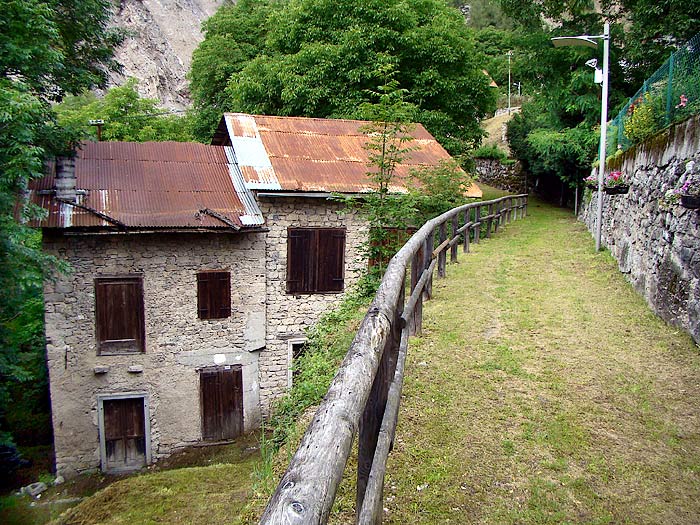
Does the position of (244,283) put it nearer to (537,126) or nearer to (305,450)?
(305,450)

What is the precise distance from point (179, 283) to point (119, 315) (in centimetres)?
128

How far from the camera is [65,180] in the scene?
375 inches

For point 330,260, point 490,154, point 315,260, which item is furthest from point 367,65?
point 490,154

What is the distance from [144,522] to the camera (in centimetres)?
557

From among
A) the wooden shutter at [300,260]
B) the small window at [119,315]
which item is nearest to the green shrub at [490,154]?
the wooden shutter at [300,260]

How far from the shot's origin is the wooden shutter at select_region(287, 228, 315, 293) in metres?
11.0

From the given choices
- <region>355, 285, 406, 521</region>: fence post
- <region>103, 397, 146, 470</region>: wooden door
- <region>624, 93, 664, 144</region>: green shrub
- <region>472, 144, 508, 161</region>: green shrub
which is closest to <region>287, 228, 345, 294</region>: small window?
<region>103, 397, 146, 470</region>: wooden door

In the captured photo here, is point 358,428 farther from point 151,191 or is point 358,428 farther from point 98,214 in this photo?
point 151,191

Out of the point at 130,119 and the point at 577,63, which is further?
the point at 130,119

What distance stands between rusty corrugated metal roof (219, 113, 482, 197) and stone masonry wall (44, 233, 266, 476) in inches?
57.2

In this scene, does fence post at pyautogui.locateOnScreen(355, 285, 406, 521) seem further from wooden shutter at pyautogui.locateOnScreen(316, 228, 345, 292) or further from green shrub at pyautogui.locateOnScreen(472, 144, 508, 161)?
green shrub at pyautogui.locateOnScreen(472, 144, 508, 161)

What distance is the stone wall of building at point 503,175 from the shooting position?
29.3 metres

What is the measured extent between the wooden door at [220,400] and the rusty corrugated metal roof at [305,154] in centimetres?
405

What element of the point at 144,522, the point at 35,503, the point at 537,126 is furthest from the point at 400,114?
the point at 537,126
